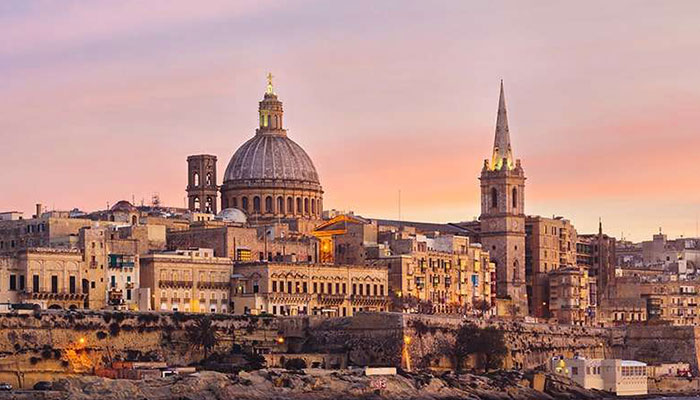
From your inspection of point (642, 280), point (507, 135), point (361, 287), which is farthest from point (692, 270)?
point (361, 287)

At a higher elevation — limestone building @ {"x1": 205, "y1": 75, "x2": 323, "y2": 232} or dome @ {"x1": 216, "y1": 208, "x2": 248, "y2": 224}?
limestone building @ {"x1": 205, "y1": 75, "x2": 323, "y2": 232}

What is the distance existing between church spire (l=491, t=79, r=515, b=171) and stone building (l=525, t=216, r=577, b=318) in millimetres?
5145

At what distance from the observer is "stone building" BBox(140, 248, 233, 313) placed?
97.8 m

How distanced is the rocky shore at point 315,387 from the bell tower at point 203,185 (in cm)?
3730

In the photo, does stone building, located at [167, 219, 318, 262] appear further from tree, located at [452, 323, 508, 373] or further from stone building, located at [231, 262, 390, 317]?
tree, located at [452, 323, 508, 373]

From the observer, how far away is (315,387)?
8244cm

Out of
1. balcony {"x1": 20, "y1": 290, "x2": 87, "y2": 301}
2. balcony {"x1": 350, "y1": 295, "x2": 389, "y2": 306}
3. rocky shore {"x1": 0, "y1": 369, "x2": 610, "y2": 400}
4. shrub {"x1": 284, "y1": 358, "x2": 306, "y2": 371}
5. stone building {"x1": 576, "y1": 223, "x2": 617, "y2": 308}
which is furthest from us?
stone building {"x1": 576, "y1": 223, "x2": 617, "y2": 308}

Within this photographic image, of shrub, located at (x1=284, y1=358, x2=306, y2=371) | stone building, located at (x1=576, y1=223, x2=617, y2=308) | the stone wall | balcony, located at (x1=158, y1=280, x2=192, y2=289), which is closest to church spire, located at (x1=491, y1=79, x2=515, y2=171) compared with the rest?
stone building, located at (x1=576, y1=223, x2=617, y2=308)

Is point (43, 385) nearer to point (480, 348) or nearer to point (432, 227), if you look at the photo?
point (480, 348)

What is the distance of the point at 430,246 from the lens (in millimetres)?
117375

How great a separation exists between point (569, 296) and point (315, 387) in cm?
4389

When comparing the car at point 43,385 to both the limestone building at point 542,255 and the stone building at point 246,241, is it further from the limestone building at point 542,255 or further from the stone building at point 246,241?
the limestone building at point 542,255

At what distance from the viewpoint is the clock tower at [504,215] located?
123188 mm

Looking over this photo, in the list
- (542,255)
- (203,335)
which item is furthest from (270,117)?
(203,335)
